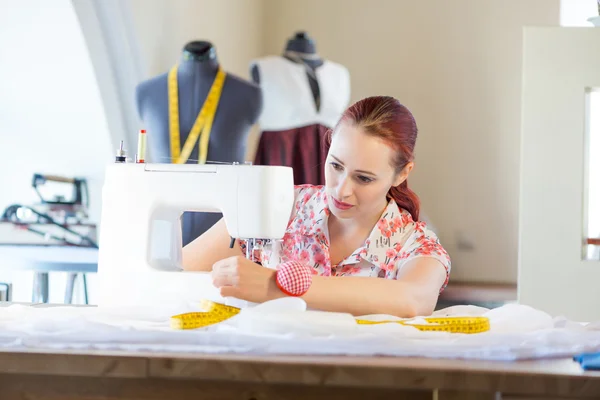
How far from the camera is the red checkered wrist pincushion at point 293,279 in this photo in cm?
144

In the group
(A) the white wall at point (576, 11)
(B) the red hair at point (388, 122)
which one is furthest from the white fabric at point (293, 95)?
(B) the red hair at point (388, 122)

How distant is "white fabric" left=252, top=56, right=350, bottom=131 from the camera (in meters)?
3.81

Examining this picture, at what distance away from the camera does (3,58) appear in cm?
349

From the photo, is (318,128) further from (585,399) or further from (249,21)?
(585,399)

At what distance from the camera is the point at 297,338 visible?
116cm

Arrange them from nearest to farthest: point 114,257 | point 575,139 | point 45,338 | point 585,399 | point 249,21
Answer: point 585,399, point 45,338, point 114,257, point 575,139, point 249,21

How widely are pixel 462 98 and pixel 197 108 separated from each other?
2.16 m

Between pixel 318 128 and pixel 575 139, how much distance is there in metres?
1.13

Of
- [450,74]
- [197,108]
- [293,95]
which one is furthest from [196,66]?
[450,74]

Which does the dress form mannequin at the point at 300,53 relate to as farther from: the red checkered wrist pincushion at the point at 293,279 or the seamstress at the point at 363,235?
the red checkered wrist pincushion at the point at 293,279

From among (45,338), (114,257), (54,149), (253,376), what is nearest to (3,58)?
(54,149)

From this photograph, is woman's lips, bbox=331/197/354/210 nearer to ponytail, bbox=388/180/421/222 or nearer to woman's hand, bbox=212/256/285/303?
ponytail, bbox=388/180/421/222

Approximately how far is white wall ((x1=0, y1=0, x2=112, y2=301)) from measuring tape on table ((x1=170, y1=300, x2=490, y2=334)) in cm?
221

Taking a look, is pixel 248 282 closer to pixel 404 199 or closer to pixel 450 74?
pixel 404 199
